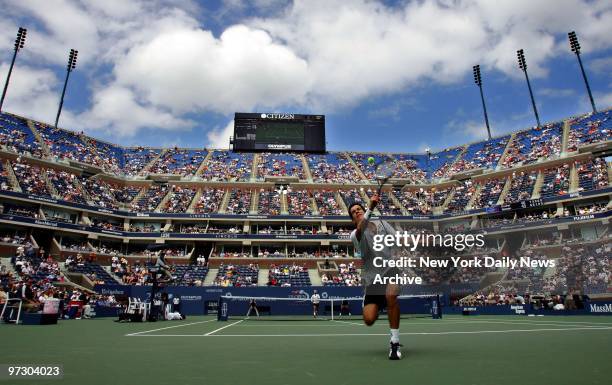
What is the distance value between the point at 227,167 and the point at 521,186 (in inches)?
1483

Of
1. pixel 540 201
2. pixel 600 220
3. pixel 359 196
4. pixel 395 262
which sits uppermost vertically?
pixel 359 196

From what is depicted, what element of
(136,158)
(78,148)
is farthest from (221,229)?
(78,148)

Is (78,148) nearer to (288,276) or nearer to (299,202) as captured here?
(299,202)

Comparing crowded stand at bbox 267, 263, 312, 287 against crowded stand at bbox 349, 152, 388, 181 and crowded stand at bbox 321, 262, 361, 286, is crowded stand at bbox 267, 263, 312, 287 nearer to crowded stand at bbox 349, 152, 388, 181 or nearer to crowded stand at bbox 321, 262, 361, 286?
crowded stand at bbox 321, 262, 361, 286

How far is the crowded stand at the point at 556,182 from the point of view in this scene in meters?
40.1

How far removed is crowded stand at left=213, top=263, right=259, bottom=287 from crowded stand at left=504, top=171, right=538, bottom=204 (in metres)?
28.4

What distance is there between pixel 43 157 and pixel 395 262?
49.9 meters

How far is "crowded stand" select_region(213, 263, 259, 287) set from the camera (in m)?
38.1

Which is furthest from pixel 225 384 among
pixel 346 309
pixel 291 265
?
pixel 291 265

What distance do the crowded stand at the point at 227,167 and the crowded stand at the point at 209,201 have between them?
172 centimetres

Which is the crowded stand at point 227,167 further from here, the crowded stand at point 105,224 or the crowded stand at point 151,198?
the crowded stand at point 105,224

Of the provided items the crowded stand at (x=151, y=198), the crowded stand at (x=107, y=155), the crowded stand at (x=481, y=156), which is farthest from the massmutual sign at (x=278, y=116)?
the crowded stand at (x=481, y=156)

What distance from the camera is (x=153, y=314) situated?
750 inches

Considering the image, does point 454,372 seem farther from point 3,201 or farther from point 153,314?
point 3,201
